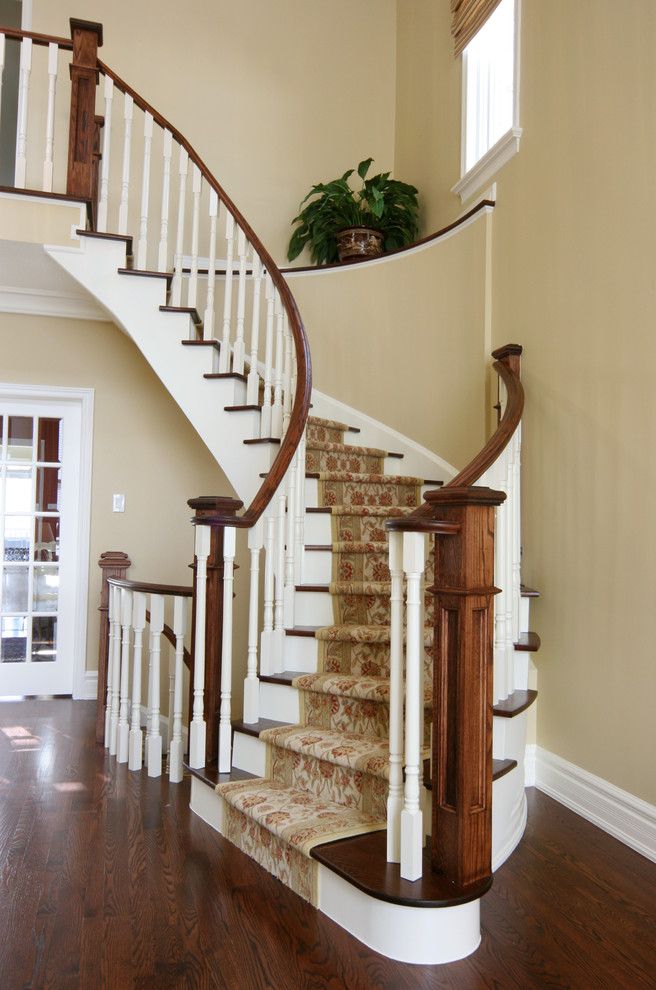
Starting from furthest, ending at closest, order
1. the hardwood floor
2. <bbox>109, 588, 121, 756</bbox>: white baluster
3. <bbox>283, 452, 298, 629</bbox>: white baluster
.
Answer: <bbox>109, 588, 121, 756</bbox>: white baluster < <bbox>283, 452, 298, 629</bbox>: white baluster < the hardwood floor

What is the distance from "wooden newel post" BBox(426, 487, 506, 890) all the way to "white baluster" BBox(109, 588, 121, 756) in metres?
1.95

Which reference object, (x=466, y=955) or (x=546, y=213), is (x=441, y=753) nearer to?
(x=466, y=955)

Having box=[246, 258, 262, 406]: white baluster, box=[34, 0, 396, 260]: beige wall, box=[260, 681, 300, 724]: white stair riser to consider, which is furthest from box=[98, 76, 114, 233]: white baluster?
box=[260, 681, 300, 724]: white stair riser

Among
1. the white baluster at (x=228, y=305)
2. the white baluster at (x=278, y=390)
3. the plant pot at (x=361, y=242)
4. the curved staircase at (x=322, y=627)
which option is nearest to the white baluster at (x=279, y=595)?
the curved staircase at (x=322, y=627)

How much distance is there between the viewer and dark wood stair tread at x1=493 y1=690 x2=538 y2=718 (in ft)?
8.00

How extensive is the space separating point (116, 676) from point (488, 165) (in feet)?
10.2

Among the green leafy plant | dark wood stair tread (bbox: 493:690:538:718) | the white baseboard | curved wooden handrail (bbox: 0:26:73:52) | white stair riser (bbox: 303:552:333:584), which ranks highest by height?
curved wooden handrail (bbox: 0:26:73:52)

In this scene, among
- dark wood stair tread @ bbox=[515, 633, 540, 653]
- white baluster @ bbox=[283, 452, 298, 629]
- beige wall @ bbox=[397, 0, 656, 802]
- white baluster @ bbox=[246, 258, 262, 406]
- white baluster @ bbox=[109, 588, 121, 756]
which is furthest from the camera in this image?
white baluster @ bbox=[246, 258, 262, 406]

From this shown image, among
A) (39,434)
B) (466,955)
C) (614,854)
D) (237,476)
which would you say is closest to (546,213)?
(237,476)

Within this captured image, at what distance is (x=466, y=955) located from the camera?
1860mm

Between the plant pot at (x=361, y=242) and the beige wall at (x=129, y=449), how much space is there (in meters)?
1.51

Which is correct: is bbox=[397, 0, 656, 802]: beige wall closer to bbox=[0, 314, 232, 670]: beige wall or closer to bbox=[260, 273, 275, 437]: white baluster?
bbox=[260, 273, 275, 437]: white baluster

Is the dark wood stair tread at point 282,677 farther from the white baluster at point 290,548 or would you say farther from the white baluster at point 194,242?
the white baluster at point 194,242

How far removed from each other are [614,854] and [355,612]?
127cm
